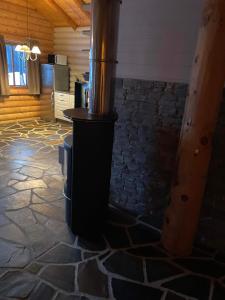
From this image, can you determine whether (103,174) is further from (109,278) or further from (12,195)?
(12,195)

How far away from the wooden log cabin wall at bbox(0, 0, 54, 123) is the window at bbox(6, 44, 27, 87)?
0.78 feet

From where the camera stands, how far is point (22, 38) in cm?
648

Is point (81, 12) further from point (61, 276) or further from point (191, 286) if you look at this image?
point (191, 286)

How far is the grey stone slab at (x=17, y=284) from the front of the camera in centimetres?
165

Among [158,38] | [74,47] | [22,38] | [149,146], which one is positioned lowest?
[149,146]

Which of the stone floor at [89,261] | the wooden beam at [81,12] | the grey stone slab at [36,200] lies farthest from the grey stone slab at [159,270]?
the wooden beam at [81,12]

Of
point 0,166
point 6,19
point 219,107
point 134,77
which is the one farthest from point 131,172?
point 6,19

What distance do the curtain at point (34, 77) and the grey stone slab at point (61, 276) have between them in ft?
19.6

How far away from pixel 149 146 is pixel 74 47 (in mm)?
5453

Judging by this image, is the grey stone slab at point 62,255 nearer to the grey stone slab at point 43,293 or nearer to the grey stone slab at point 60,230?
the grey stone slab at point 60,230

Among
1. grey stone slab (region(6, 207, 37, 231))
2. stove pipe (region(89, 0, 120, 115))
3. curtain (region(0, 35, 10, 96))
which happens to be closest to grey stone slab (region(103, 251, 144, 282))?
grey stone slab (region(6, 207, 37, 231))

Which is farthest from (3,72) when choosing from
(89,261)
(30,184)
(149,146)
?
(89,261)

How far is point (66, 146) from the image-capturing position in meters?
2.21

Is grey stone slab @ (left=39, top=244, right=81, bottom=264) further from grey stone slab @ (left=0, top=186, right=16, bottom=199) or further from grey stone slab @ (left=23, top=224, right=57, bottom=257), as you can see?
grey stone slab @ (left=0, top=186, right=16, bottom=199)
